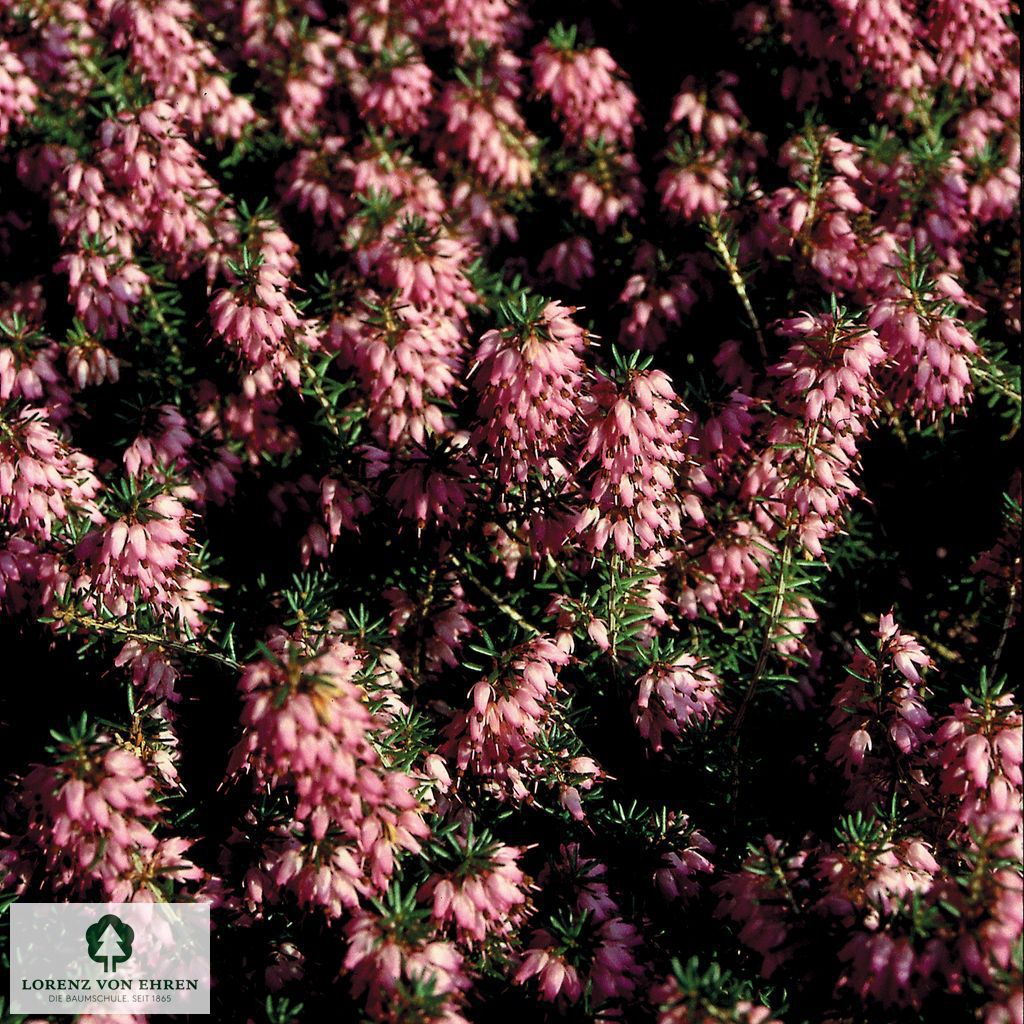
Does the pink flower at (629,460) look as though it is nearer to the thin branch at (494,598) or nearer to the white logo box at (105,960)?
the thin branch at (494,598)

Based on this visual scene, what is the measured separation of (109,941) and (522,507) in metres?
2.14

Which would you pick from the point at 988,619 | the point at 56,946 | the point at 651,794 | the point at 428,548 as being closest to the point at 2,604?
the point at 56,946

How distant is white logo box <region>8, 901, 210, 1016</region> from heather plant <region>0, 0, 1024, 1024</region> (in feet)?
0.40

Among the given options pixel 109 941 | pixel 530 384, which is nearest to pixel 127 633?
pixel 109 941

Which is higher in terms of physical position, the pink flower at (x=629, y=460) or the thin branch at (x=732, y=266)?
the thin branch at (x=732, y=266)

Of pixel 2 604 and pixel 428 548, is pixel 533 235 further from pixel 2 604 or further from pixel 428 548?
pixel 2 604

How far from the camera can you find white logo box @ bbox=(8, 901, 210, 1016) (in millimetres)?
3445

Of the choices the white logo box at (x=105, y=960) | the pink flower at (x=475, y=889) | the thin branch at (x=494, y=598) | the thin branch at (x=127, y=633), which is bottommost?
the white logo box at (x=105, y=960)

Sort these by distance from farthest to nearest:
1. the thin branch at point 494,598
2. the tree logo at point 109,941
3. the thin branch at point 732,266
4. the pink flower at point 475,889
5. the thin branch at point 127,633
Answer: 1. the thin branch at point 732,266
2. the thin branch at point 494,598
3. the thin branch at point 127,633
4. the tree logo at point 109,941
5. the pink flower at point 475,889

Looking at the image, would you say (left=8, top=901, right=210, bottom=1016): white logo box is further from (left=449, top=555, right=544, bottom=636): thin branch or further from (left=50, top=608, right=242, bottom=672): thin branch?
(left=449, top=555, right=544, bottom=636): thin branch

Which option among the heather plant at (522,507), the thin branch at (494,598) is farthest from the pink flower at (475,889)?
the thin branch at (494,598)

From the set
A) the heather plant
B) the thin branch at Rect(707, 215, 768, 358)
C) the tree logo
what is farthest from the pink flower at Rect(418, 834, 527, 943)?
the thin branch at Rect(707, 215, 768, 358)

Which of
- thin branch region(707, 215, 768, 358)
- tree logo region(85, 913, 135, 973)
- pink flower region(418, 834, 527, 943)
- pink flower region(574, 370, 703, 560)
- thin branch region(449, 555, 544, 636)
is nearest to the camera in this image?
pink flower region(418, 834, 527, 943)

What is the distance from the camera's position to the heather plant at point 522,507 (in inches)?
128
